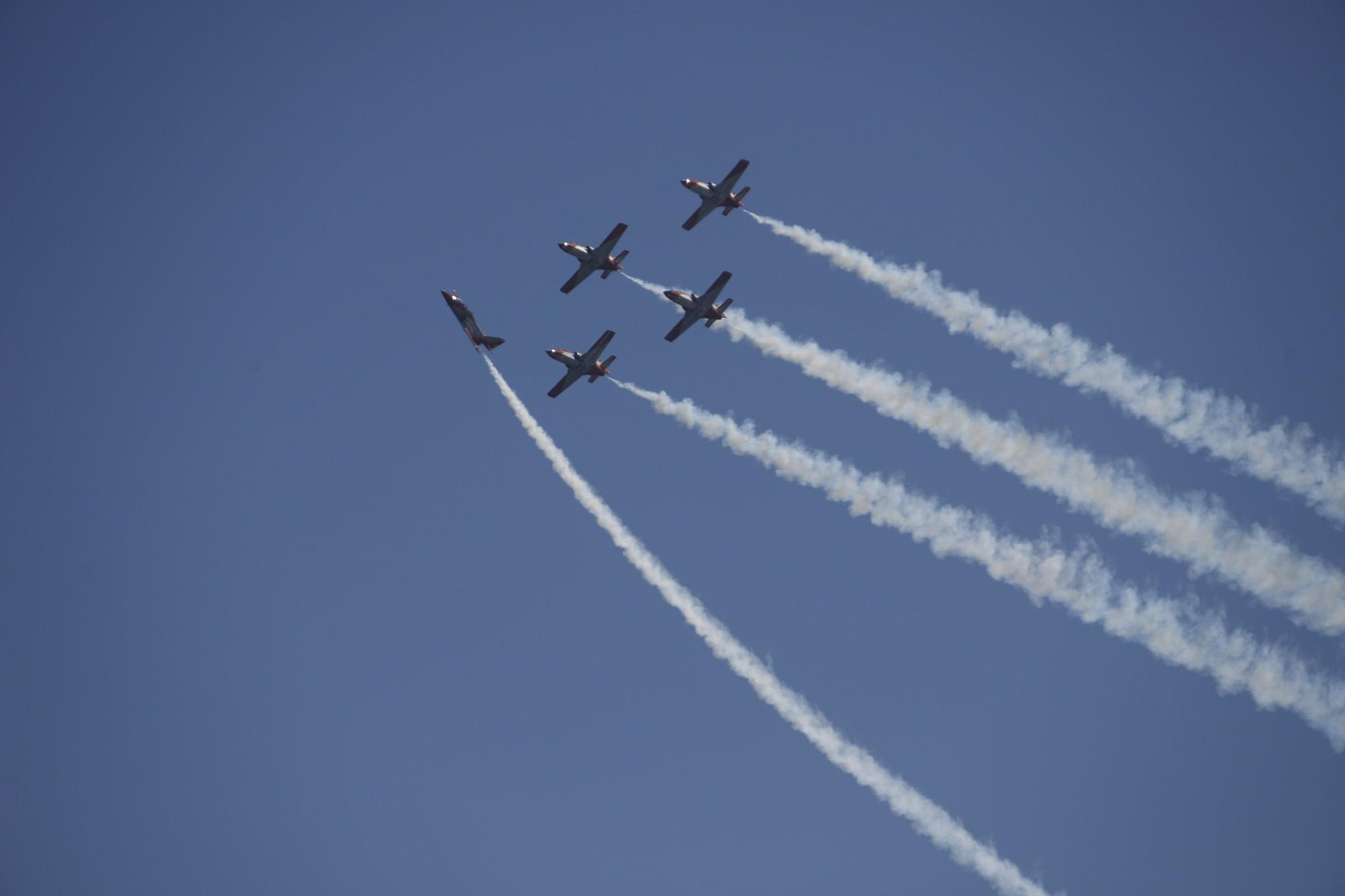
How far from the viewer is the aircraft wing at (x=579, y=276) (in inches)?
2462

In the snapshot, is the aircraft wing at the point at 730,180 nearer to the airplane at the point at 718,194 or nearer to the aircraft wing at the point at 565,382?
the airplane at the point at 718,194

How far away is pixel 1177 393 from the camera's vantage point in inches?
2192

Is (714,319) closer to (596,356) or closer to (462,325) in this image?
(596,356)

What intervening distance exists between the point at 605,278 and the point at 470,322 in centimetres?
693

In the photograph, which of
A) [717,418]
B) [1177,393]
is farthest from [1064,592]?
[717,418]

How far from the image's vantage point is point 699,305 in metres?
62.0

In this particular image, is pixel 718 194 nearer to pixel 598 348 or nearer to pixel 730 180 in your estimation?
pixel 730 180

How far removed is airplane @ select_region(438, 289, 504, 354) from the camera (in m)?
61.7

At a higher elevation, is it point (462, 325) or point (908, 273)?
point (908, 273)

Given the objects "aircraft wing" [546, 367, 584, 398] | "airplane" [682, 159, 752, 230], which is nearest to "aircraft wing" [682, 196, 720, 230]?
"airplane" [682, 159, 752, 230]

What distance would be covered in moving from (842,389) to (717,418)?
6.20 metres

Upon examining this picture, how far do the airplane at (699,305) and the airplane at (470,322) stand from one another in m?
8.61

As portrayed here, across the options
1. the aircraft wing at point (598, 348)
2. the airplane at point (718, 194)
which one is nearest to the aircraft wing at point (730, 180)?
the airplane at point (718, 194)

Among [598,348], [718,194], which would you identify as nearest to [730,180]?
[718,194]
